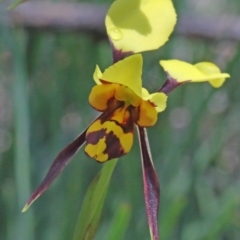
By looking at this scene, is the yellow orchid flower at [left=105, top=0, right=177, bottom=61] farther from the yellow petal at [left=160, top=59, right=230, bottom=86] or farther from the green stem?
the green stem

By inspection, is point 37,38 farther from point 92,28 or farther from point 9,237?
point 9,237

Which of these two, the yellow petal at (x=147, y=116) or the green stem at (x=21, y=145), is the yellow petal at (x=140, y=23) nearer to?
the yellow petal at (x=147, y=116)

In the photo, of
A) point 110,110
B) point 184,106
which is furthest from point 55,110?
point 110,110

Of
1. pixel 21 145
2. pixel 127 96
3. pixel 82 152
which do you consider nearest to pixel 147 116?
pixel 127 96

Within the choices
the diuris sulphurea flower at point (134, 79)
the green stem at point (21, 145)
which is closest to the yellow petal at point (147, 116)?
the diuris sulphurea flower at point (134, 79)

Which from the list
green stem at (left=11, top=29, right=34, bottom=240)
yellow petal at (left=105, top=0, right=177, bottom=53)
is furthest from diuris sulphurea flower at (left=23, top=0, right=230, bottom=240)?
green stem at (left=11, top=29, right=34, bottom=240)
